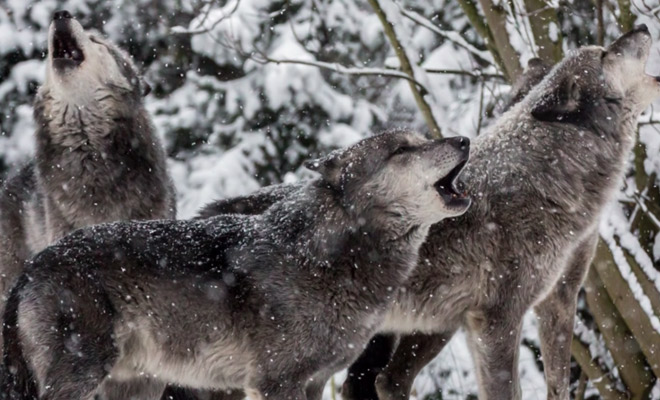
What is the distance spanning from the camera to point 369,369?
A: 21.8 feet

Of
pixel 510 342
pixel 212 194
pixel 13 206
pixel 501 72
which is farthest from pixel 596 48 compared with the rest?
pixel 212 194

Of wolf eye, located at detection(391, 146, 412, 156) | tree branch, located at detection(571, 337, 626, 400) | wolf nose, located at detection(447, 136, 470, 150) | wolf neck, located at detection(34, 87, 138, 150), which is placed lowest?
tree branch, located at detection(571, 337, 626, 400)

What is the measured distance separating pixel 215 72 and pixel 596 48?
762 cm

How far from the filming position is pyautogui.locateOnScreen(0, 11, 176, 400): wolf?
6.30m

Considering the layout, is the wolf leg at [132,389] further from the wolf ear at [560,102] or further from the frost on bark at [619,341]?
the frost on bark at [619,341]

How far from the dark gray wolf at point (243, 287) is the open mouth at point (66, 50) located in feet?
5.01

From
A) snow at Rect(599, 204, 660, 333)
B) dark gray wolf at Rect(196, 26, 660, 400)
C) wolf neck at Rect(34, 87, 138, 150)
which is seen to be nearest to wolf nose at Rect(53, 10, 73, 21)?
wolf neck at Rect(34, 87, 138, 150)

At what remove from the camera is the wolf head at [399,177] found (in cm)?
514

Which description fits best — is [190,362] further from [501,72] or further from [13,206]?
[501,72]

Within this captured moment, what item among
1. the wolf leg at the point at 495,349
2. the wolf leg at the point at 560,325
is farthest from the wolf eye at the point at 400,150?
the wolf leg at the point at 560,325

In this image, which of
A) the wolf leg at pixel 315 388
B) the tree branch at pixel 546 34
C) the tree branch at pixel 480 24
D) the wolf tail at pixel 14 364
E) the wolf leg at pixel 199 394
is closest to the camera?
the wolf tail at pixel 14 364

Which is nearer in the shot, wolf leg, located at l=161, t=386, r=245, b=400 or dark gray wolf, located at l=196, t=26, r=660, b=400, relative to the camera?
dark gray wolf, located at l=196, t=26, r=660, b=400

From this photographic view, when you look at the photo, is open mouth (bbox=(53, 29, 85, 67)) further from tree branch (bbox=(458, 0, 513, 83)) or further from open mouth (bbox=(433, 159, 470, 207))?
tree branch (bbox=(458, 0, 513, 83))

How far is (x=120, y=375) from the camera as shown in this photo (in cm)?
514
